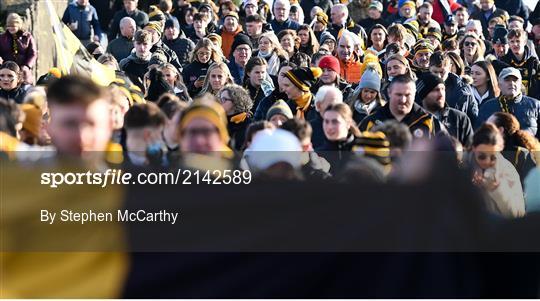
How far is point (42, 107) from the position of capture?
7828 mm

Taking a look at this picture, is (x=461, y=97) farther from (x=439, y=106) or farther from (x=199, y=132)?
(x=199, y=132)

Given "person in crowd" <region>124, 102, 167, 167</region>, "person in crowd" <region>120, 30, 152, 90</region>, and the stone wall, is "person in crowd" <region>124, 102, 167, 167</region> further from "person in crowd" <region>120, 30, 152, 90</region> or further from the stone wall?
the stone wall

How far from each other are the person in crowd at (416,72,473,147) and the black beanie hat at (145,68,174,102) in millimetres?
2443

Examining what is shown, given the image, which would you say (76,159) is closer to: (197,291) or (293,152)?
(197,291)

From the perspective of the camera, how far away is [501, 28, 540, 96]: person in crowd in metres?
13.1

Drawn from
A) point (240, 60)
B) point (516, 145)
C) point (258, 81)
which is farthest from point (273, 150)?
point (240, 60)

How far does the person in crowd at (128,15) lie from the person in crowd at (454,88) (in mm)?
5803

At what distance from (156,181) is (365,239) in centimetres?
97

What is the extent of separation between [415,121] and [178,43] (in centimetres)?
700

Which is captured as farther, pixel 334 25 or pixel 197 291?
pixel 334 25

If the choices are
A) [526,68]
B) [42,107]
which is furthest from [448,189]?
[526,68]

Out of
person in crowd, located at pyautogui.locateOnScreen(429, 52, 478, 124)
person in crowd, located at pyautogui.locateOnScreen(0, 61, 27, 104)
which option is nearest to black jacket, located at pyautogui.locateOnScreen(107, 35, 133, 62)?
person in crowd, located at pyautogui.locateOnScreen(0, 61, 27, 104)

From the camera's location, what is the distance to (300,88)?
34.2 ft

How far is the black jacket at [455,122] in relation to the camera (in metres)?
9.00
